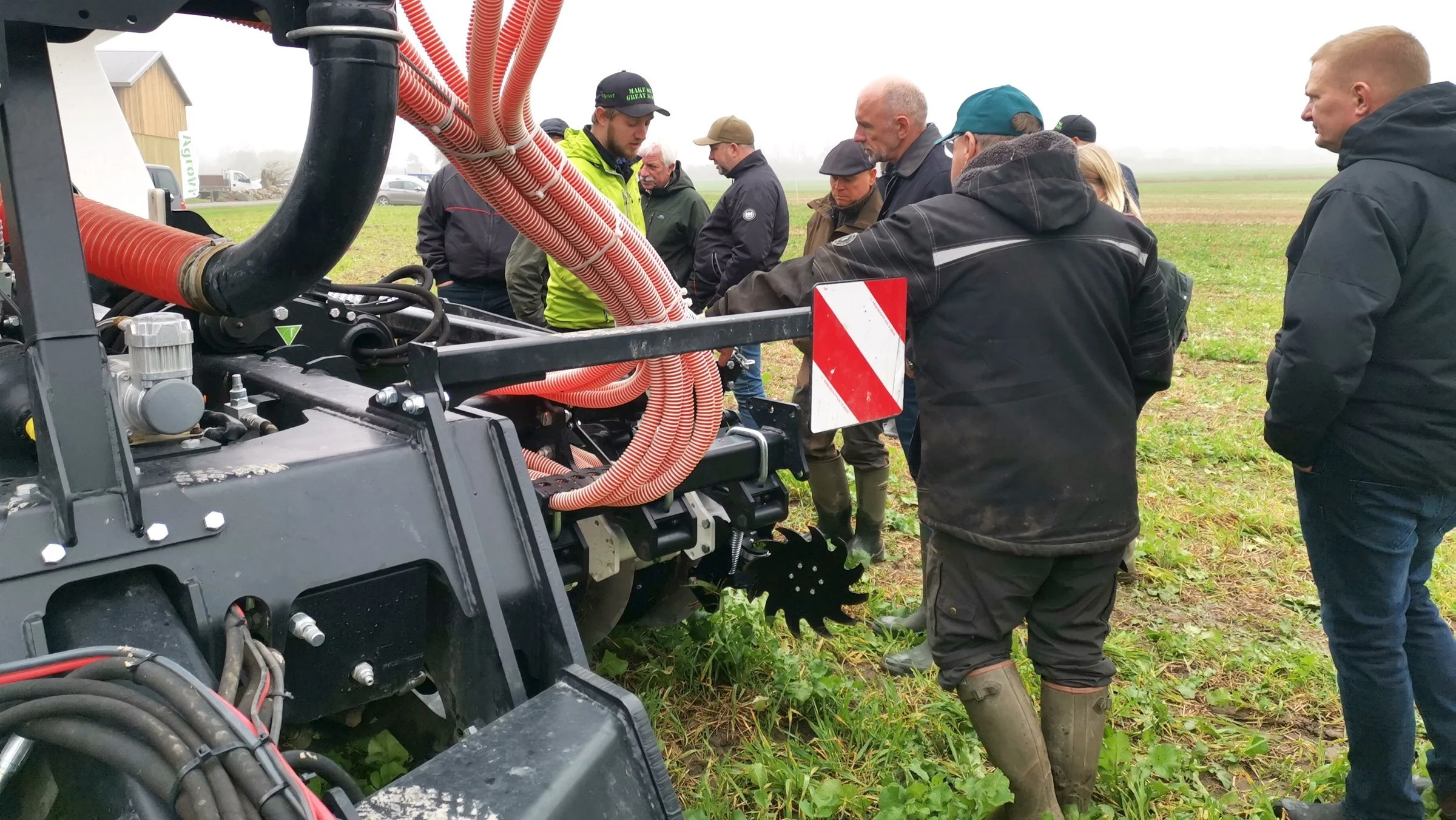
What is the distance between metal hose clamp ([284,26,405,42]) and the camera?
150 cm

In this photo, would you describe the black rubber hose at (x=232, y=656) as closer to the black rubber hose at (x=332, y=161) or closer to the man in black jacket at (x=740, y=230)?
the black rubber hose at (x=332, y=161)

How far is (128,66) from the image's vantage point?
2.72m

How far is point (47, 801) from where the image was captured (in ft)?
4.08

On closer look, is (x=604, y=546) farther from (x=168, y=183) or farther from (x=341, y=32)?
(x=168, y=183)

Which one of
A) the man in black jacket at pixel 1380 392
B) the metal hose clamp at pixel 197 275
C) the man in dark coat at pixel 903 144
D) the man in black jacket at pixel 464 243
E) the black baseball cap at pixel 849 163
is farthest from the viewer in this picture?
the man in black jacket at pixel 464 243

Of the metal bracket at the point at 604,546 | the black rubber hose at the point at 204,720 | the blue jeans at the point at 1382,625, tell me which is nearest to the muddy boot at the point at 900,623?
the blue jeans at the point at 1382,625

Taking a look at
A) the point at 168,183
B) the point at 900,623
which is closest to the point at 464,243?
the point at 168,183

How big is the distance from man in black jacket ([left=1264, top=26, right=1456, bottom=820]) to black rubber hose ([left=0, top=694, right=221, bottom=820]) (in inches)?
95.3

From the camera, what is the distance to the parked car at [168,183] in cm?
295

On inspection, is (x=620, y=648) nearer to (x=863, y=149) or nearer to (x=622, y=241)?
A: (x=622, y=241)

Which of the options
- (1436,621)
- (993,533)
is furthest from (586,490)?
(1436,621)

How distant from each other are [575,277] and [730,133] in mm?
2210

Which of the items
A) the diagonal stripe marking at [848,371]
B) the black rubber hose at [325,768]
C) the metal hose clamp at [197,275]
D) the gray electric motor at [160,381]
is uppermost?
the metal hose clamp at [197,275]

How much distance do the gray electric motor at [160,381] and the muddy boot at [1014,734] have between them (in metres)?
1.82
